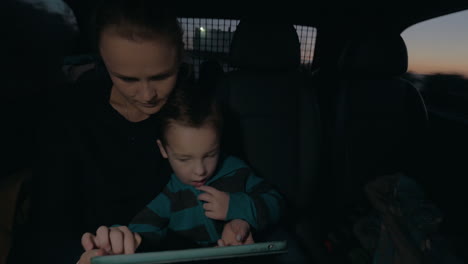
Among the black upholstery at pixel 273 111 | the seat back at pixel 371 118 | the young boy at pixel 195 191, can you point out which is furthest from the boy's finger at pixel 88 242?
the seat back at pixel 371 118

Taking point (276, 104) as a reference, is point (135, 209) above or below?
below

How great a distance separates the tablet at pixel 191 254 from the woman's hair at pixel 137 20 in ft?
1.82

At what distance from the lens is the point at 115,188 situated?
105 cm

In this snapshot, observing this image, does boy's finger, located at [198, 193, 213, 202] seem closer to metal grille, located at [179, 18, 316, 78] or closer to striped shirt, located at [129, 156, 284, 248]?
striped shirt, located at [129, 156, 284, 248]

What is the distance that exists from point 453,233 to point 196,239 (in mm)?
1081

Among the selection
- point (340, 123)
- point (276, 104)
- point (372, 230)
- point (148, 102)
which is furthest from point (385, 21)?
point (148, 102)

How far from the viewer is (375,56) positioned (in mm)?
1687

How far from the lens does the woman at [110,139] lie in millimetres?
832

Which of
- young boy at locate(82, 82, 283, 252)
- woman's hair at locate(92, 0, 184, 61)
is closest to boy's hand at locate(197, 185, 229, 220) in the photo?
young boy at locate(82, 82, 283, 252)

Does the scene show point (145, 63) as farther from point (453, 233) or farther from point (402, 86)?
point (402, 86)

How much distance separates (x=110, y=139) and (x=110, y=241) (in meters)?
0.38

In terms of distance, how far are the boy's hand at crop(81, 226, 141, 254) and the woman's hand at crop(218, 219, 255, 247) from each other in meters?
0.28

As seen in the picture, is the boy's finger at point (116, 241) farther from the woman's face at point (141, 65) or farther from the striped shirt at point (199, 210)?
the woman's face at point (141, 65)

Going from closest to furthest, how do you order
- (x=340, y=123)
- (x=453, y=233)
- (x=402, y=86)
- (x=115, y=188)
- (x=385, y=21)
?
1. (x=115, y=188)
2. (x=453, y=233)
3. (x=340, y=123)
4. (x=402, y=86)
5. (x=385, y=21)
